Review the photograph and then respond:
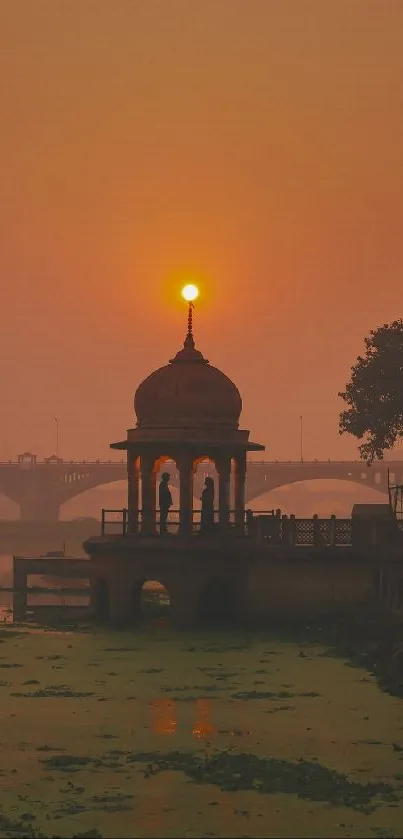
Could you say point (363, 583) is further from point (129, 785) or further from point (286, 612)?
point (129, 785)

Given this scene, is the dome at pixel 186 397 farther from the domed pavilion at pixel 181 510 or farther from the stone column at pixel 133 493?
the stone column at pixel 133 493

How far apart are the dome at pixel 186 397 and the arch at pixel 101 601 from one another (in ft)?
17.0

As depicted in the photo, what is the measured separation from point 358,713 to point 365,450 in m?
52.5

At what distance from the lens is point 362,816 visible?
25.3m

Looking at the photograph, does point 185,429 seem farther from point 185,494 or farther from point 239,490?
point 239,490

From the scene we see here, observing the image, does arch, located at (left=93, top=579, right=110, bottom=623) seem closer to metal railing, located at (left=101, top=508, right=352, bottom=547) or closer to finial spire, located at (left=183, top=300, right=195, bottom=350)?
metal railing, located at (left=101, top=508, right=352, bottom=547)

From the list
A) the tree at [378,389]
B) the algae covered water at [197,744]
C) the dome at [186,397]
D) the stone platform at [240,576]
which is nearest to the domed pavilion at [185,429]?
the dome at [186,397]

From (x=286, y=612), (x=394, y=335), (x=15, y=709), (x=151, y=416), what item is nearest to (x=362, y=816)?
(x=15, y=709)

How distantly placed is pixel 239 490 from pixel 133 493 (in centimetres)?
336

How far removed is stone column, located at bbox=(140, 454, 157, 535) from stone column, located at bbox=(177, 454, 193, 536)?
882 mm

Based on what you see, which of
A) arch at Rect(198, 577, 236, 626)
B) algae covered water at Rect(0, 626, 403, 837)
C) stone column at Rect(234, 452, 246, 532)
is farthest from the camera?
stone column at Rect(234, 452, 246, 532)

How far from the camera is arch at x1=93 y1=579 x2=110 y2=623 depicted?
55.1 metres

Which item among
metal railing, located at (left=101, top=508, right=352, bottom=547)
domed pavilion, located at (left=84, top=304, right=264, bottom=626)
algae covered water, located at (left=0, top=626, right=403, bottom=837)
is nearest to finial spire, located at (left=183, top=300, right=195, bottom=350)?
domed pavilion, located at (left=84, top=304, right=264, bottom=626)

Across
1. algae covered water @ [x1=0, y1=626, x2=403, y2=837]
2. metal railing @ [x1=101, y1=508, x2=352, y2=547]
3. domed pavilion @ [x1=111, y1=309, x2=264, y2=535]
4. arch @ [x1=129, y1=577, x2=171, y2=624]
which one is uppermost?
domed pavilion @ [x1=111, y1=309, x2=264, y2=535]
